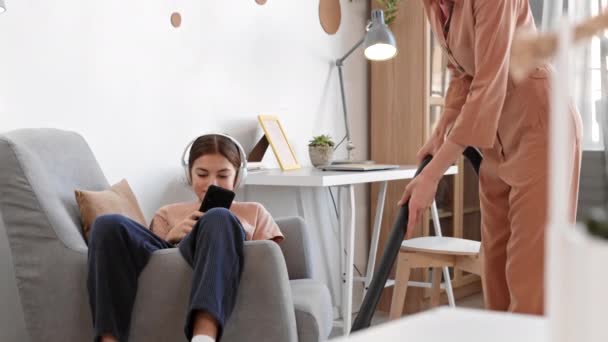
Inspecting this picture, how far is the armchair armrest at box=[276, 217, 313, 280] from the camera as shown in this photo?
2.19m

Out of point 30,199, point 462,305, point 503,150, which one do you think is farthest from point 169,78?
point 462,305

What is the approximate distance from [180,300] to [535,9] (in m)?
2.82

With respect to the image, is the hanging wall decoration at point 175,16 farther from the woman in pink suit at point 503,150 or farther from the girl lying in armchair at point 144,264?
the woman in pink suit at point 503,150

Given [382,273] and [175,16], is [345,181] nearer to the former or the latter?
[175,16]

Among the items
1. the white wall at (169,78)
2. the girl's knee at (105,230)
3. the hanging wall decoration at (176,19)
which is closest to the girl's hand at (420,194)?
the girl's knee at (105,230)

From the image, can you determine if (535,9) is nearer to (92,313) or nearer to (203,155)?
(203,155)

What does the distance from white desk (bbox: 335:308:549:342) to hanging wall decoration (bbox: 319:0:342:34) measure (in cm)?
299

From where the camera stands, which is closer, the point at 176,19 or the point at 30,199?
the point at 30,199

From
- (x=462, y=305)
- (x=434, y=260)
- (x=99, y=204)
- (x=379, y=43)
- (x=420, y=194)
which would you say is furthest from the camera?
(x=462, y=305)

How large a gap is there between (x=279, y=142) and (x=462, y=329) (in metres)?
2.52

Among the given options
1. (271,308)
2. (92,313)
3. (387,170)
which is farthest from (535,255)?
(387,170)

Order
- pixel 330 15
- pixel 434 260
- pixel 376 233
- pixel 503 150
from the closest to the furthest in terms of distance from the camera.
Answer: pixel 503 150, pixel 434 260, pixel 376 233, pixel 330 15

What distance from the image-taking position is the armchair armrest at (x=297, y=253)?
2193 mm

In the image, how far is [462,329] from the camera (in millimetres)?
489
